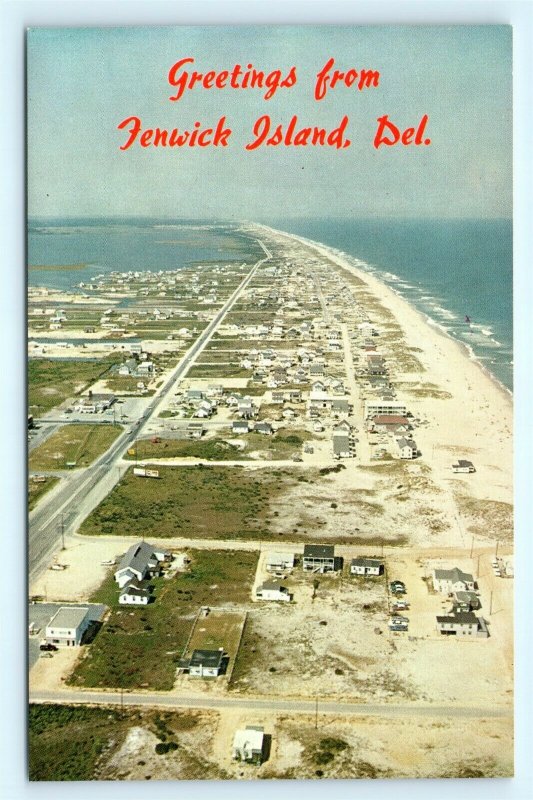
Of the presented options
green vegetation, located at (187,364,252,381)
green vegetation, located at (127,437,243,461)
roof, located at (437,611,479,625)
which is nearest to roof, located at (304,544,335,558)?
roof, located at (437,611,479,625)

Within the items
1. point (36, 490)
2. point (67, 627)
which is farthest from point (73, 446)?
point (67, 627)

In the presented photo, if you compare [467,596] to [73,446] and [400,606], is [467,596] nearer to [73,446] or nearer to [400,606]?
[400,606]

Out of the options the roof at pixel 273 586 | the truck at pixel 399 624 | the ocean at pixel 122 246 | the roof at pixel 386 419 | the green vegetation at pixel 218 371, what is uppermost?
the ocean at pixel 122 246

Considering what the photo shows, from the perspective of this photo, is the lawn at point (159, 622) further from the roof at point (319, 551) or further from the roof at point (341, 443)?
the roof at point (341, 443)

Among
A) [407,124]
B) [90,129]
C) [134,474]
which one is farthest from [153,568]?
[407,124]

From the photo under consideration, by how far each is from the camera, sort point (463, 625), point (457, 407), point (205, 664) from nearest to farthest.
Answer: point (205, 664)
point (463, 625)
point (457, 407)

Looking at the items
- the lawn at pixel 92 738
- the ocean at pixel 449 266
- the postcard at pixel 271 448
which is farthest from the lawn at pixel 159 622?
the ocean at pixel 449 266
